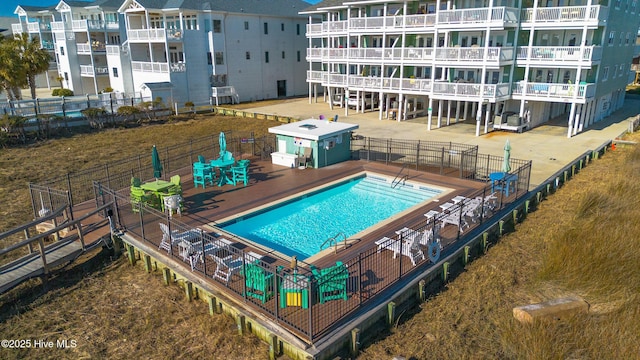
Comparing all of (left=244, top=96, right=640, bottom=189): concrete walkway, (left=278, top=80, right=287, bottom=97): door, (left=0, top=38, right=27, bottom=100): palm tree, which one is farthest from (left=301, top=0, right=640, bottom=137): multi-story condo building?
(left=0, top=38, right=27, bottom=100): palm tree

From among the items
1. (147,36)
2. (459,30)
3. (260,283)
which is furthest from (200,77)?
(260,283)

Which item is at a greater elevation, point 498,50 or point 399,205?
point 498,50

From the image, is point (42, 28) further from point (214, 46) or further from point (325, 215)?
point (325, 215)

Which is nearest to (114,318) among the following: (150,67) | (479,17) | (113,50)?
(479,17)

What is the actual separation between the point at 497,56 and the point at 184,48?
29145 millimetres

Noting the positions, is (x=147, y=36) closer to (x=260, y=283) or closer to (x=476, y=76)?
(x=476, y=76)

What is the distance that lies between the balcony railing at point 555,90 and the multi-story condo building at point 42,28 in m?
56.1

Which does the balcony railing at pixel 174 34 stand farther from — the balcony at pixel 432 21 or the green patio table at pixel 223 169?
the green patio table at pixel 223 169

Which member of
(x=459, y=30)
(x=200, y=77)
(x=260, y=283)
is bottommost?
(x=260, y=283)

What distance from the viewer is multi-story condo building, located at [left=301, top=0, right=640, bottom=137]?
2905 centimetres

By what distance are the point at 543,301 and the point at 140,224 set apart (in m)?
12.4

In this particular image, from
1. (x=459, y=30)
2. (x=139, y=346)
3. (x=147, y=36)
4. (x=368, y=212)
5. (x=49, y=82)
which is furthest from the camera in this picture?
(x=49, y=82)

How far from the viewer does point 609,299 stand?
1042 cm

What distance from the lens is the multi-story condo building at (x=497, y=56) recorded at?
29047 mm
